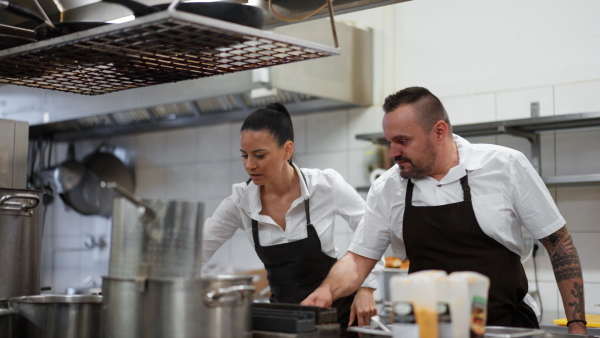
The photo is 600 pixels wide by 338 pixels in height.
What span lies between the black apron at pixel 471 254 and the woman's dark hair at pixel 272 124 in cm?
66

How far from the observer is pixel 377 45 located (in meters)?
Result: 4.33

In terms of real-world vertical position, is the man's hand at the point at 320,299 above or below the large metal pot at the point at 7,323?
above

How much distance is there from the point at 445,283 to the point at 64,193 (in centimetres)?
469

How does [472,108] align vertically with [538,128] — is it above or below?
above

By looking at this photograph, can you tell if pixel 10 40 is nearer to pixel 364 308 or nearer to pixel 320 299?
pixel 320 299

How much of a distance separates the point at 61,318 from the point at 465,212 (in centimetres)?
118

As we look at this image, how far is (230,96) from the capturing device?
15.0 ft

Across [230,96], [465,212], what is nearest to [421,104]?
[465,212]

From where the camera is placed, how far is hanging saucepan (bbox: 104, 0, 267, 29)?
1.64 meters

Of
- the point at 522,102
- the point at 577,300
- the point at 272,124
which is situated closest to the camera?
the point at 577,300

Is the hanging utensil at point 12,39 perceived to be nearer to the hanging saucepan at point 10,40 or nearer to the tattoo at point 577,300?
the hanging saucepan at point 10,40

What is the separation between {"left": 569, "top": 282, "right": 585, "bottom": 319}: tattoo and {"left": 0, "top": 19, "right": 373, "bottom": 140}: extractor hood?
2027 millimetres

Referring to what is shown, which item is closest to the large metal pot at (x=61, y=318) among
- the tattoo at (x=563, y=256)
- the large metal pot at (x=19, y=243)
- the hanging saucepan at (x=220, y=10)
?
the large metal pot at (x=19, y=243)

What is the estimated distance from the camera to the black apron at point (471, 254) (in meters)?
2.18
